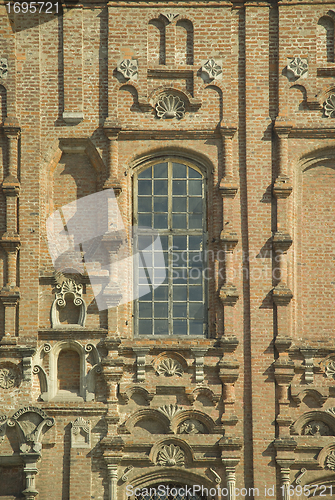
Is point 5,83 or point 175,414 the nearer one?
point 175,414

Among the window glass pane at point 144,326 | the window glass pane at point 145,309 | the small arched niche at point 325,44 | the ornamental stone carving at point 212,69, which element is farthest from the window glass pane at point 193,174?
the small arched niche at point 325,44

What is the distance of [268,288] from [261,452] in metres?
2.98

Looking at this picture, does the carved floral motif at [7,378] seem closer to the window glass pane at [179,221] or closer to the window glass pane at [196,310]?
the window glass pane at [196,310]

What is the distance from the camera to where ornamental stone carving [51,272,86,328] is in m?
15.5

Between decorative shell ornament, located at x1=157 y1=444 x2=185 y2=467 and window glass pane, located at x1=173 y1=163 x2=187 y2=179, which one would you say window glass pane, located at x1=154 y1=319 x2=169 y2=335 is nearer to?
decorative shell ornament, located at x1=157 y1=444 x2=185 y2=467

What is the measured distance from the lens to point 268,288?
15.6 meters

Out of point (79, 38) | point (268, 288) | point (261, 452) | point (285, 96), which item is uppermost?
point (79, 38)

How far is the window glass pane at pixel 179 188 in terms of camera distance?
16.2 m

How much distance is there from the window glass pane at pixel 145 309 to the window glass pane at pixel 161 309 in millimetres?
113

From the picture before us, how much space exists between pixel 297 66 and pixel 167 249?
14.2ft

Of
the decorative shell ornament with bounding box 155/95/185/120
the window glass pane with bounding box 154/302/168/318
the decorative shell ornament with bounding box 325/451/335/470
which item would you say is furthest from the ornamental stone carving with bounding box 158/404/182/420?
the decorative shell ornament with bounding box 155/95/185/120

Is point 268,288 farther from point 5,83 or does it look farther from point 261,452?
point 5,83

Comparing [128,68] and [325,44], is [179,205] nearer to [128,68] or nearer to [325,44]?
[128,68]

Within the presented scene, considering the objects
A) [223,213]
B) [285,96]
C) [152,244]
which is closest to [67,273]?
[152,244]
